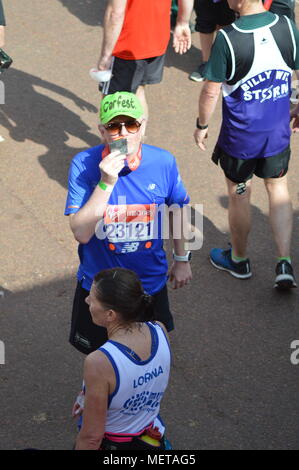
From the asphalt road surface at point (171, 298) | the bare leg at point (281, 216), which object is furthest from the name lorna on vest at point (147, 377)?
the bare leg at point (281, 216)

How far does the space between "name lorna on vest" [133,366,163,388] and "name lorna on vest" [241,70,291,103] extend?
7.92 ft

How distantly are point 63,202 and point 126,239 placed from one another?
271 cm

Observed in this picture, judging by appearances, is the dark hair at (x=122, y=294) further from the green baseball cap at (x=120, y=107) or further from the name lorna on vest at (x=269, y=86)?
the name lorna on vest at (x=269, y=86)

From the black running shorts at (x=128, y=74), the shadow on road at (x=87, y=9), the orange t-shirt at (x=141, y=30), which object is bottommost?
the shadow on road at (x=87, y=9)

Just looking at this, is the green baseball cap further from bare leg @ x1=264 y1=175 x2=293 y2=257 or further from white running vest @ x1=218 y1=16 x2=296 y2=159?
bare leg @ x1=264 y1=175 x2=293 y2=257

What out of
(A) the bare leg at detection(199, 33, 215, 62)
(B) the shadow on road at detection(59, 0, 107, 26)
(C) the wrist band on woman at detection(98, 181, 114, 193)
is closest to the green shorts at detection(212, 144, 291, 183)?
(C) the wrist band on woman at detection(98, 181, 114, 193)

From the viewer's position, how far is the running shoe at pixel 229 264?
6055mm

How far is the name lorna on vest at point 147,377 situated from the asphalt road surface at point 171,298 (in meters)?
1.29

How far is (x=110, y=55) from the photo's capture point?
6445 mm

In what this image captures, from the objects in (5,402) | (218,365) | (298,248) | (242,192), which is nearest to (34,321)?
(5,402)

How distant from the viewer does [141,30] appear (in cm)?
658

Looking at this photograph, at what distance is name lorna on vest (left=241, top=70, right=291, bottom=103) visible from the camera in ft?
17.3

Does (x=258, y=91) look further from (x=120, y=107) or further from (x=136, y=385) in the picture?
(x=136, y=385)
